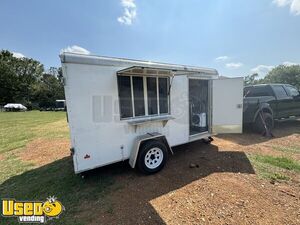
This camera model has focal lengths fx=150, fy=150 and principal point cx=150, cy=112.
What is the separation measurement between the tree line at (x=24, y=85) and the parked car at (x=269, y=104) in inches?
1651

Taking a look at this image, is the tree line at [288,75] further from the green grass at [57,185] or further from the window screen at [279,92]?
the green grass at [57,185]

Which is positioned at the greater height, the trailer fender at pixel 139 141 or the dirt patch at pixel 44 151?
the trailer fender at pixel 139 141

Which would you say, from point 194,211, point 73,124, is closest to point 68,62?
point 73,124

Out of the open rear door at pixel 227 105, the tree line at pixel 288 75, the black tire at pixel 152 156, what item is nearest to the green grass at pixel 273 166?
the open rear door at pixel 227 105

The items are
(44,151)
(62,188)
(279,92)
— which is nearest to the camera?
(62,188)

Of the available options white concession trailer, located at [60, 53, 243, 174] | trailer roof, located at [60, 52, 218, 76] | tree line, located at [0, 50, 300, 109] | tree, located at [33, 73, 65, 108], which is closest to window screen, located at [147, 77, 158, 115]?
white concession trailer, located at [60, 53, 243, 174]

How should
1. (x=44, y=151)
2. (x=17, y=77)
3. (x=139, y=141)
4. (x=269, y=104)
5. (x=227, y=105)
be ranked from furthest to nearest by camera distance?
(x=17, y=77)
(x=269, y=104)
(x=44, y=151)
(x=227, y=105)
(x=139, y=141)

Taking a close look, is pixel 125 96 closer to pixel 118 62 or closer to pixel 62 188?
pixel 118 62

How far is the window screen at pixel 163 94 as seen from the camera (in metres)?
3.83

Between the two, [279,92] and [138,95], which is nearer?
[138,95]

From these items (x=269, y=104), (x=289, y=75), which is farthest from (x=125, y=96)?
(x=289, y=75)

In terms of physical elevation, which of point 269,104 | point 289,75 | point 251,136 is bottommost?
point 251,136

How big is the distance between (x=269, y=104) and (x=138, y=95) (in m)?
6.28

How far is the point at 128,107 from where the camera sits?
3.42 m
